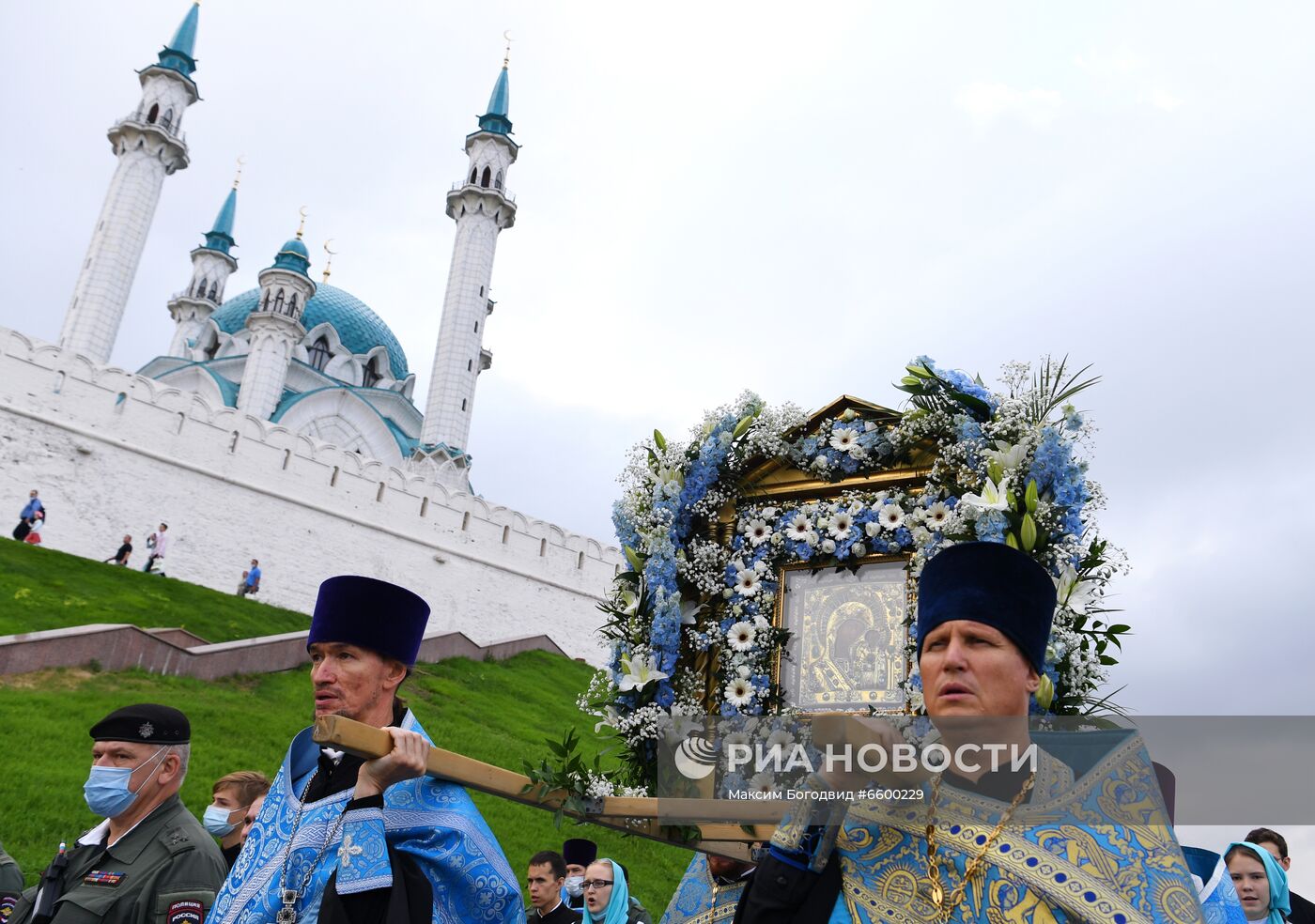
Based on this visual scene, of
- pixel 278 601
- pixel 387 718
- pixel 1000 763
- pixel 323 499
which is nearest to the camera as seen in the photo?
pixel 1000 763

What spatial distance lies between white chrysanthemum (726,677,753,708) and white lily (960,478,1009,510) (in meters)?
1.07

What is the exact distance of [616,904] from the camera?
20.5 feet

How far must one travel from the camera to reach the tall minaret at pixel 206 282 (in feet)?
171

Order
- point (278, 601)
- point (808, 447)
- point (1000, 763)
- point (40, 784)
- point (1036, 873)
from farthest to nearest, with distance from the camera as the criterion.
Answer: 1. point (278, 601)
2. point (40, 784)
3. point (808, 447)
4. point (1000, 763)
5. point (1036, 873)

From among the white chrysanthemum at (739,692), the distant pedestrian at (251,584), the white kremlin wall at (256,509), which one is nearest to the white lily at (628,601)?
the white chrysanthemum at (739,692)

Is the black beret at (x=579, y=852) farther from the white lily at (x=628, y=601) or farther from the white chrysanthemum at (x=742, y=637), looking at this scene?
the white chrysanthemum at (x=742, y=637)

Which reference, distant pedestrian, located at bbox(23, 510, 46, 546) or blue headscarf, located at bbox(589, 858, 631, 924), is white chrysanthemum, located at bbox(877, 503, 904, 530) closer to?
blue headscarf, located at bbox(589, 858, 631, 924)

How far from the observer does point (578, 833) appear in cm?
1253

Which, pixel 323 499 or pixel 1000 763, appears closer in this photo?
pixel 1000 763

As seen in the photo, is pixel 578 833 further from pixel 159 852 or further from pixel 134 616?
pixel 134 616

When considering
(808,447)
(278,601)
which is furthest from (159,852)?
(278,601)

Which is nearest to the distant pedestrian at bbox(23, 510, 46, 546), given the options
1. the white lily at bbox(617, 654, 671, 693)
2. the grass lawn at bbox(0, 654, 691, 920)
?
the grass lawn at bbox(0, 654, 691, 920)

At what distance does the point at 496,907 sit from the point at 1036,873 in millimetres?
1676

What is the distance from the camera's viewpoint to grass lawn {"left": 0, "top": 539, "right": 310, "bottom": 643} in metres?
19.1
